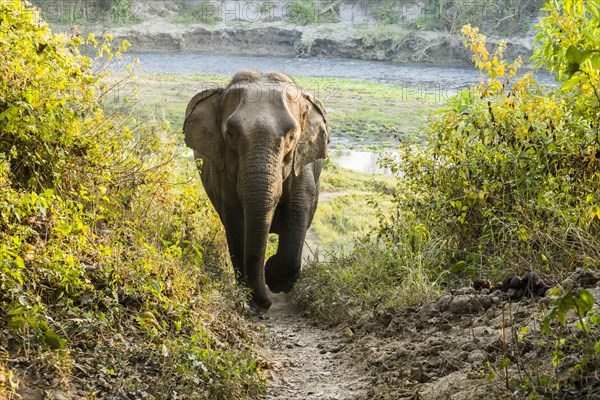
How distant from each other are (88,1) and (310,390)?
48442mm

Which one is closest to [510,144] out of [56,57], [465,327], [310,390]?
[465,327]

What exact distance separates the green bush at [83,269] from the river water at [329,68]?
31.5 metres

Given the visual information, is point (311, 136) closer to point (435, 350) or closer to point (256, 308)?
point (256, 308)

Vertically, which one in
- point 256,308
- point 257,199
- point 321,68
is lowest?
point 321,68

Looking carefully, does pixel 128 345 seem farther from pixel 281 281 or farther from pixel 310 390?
pixel 281 281

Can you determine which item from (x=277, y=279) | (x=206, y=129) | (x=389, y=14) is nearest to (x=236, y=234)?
(x=277, y=279)

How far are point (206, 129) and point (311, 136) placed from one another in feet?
4.26

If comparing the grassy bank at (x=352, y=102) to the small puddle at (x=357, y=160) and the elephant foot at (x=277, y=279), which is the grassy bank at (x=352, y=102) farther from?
the elephant foot at (x=277, y=279)

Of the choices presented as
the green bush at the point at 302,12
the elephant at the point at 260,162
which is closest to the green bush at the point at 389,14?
the green bush at the point at 302,12

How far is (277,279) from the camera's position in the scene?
36.3 feet

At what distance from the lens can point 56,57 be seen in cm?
741

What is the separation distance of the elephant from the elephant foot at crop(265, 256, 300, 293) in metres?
0.01

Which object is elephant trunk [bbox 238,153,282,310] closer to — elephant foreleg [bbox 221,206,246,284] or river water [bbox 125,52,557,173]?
elephant foreleg [bbox 221,206,246,284]

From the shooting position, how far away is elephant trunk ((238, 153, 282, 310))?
9.25m
